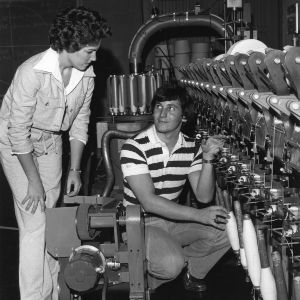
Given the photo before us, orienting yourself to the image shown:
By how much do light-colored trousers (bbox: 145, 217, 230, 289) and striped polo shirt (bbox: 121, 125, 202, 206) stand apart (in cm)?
17

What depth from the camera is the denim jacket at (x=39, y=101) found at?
2504 mm

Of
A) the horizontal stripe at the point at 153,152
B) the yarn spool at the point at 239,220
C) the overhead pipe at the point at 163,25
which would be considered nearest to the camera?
the yarn spool at the point at 239,220

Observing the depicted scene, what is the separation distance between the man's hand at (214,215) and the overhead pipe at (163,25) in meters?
3.48

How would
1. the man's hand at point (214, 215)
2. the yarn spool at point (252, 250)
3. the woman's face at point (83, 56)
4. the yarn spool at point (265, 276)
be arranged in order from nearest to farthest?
the yarn spool at point (265, 276)
the yarn spool at point (252, 250)
the woman's face at point (83, 56)
the man's hand at point (214, 215)

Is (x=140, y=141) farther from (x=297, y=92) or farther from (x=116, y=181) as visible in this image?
(x=116, y=181)

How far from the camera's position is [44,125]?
2.71 metres

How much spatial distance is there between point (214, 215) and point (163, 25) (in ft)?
12.9

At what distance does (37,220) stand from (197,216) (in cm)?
78

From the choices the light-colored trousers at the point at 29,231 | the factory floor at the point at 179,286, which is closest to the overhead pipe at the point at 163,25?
the factory floor at the point at 179,286

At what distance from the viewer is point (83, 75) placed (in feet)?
9.05

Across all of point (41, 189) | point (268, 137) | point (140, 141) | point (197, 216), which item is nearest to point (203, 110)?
point (140, 141)

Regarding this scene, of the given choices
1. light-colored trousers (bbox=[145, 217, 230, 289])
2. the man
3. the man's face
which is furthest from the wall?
light-colored trousers (bbox=[145, 217, 230, 289])

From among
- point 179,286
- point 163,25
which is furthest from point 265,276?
point 163,25

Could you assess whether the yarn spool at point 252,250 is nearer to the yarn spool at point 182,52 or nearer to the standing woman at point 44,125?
the standing woman at point 44,125
